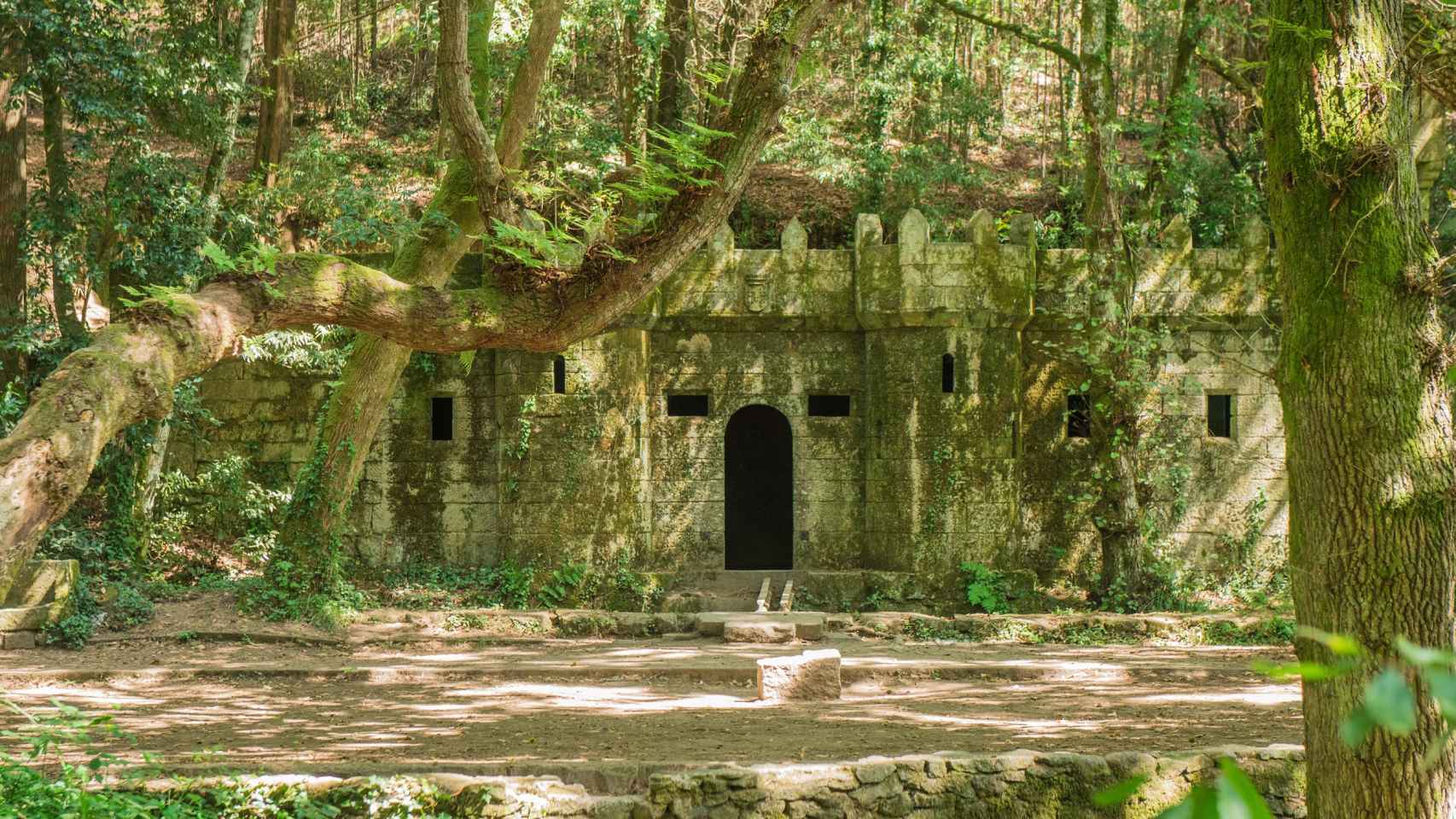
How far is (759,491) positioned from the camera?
18.2 meters

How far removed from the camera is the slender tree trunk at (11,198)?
45.1 feet

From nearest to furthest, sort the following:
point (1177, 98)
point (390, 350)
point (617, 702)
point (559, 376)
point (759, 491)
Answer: point (617, 702), point (390, 350), point (1177, 98), point (559, 376), point (759, 491)

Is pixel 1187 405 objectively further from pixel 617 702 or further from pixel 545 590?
pixel 617 702

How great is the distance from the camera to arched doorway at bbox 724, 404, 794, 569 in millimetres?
18047

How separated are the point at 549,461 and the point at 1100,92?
26.2 ft

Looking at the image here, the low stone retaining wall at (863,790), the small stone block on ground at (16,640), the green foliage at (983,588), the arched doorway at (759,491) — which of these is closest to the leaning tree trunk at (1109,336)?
the green foliage at (983,588)

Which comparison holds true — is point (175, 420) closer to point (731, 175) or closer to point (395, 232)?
point (395, 232)

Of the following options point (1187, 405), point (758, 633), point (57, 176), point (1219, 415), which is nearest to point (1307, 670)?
point (758, 633)

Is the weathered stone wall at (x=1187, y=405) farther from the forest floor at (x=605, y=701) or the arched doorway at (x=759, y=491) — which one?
the arched doorway at (x=759, y=491)

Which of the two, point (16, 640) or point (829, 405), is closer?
point (16, 640)

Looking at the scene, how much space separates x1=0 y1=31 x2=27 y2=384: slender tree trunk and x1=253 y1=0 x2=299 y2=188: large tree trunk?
385 cm

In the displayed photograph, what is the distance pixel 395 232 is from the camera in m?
11.6

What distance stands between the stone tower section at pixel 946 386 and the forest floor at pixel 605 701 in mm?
2767

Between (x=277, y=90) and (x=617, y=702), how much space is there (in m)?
13.2
